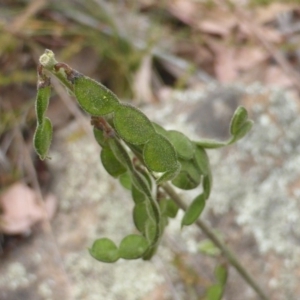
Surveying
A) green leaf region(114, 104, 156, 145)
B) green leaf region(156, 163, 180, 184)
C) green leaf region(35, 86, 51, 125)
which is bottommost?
green leaf region(156, 163, 180, 184)

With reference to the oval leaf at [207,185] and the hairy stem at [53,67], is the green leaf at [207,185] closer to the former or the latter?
the oval leaf at [207,185]

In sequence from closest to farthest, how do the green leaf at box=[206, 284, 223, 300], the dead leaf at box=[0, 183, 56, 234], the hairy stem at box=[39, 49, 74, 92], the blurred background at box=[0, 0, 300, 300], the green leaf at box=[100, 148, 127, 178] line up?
the hairy stem at box=[39, 49, 74, 92]
the green leaf at box=[100, 148, 127, 178]
the green leaf at box=[206, 284, 223, 300]
the blurred background at box=[0, 0, 300, 300]
the dead leaf at box=[0, 183, 56, 234]

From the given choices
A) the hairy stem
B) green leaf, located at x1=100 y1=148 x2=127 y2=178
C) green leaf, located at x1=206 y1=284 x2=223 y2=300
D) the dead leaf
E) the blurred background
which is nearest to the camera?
the hairy stem

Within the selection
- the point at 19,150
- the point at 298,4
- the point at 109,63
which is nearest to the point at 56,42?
the point at 109,63

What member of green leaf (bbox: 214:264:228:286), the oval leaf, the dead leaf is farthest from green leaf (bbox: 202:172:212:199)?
the dead leaf

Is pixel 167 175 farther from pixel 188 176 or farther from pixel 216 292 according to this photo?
pixel 216 292

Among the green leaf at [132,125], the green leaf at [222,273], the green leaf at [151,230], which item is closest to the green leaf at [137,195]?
the green leaf at [151,230]

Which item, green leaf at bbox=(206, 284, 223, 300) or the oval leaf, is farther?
green leaf at bbox=(206, 284, 223, 300)

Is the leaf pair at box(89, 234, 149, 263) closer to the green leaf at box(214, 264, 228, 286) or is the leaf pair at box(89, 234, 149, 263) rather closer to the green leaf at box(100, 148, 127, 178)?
the green leaf at box(100, 148, 127, 178)
